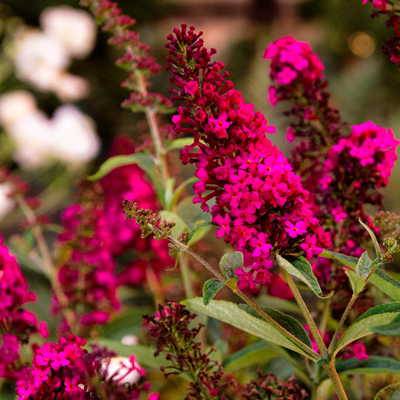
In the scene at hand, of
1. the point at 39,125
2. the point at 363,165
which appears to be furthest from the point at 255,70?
the point at 363,165

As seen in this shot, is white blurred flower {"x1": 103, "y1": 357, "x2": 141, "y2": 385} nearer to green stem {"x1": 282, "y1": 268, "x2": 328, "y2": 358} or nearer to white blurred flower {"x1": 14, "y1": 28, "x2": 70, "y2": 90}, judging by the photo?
green stem {"x1": 282, "y1": 268, "x2": 328, "y2": 358}

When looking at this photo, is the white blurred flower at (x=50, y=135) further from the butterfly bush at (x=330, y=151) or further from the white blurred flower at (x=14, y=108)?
the butterfly bush at (x=330, y=151)

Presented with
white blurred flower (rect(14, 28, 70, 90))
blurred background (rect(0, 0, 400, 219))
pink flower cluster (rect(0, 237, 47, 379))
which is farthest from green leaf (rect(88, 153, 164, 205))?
white blurred flower (rect(14, 28, 70, 90))

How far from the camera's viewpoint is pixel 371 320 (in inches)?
9.7

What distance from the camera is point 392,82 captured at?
1205 millimetres

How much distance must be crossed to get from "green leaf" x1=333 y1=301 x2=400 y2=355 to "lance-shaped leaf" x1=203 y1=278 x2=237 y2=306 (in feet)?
0.24

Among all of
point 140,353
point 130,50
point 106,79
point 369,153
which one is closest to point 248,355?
point 140,353

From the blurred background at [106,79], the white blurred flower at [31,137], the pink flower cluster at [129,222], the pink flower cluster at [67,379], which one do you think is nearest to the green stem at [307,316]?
the pink flower cluster at [67,379]

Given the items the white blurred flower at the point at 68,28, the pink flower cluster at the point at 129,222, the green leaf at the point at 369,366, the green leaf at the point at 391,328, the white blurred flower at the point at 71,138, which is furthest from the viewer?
the white blurred flower at the point at 68,28

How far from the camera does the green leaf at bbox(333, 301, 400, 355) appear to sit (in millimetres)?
240

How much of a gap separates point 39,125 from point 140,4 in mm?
735

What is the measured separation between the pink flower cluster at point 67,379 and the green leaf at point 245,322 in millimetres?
73

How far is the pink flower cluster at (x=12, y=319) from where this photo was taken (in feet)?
1.13

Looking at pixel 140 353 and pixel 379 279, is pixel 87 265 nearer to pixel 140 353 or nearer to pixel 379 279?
pixel 140 353
